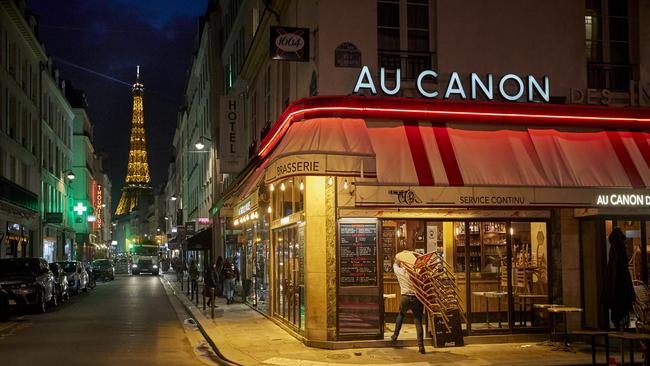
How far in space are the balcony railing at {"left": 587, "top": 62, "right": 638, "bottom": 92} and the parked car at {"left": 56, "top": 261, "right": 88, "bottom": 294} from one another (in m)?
27.2

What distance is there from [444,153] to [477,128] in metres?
1.12

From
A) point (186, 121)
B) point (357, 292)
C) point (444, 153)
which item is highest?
point (186, 121)

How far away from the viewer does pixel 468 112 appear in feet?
49.4

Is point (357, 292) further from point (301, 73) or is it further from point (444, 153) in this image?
point (301, 73)

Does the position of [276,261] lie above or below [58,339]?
above

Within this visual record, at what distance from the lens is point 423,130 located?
49.2 ft

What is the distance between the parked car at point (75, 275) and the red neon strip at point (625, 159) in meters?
27.7

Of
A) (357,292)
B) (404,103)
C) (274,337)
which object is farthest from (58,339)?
(404,103)

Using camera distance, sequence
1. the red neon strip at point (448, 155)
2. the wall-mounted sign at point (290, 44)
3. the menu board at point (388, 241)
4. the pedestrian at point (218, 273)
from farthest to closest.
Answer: the pedestrian at point (218, 273)
the menu board at point (388, 241)
the wall-mounted sign at point (290, 44)
the red neon strip at point (448, 155)

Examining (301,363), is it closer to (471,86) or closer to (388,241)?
(388,241)

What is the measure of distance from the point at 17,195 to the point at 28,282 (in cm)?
1655

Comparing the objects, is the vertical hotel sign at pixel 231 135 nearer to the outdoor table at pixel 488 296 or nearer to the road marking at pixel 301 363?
the outdoor table at pixel 488 296

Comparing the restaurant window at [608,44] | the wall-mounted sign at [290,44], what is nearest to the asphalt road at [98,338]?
the wall-mounted sign at [290,44]

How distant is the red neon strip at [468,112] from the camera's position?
574 inches
